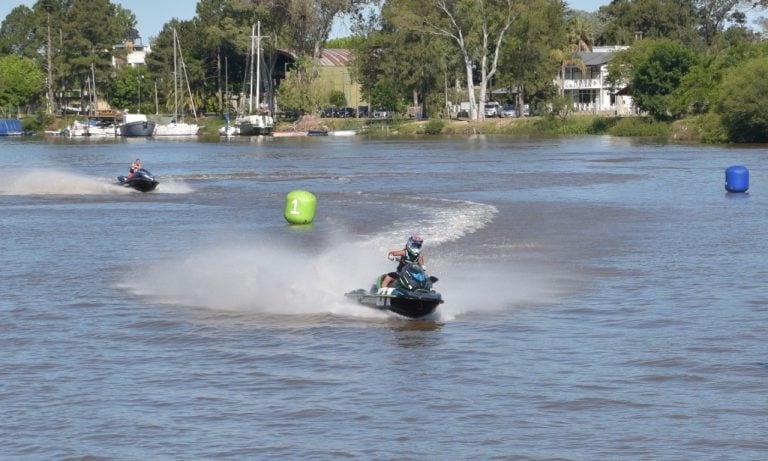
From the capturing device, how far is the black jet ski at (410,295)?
69.6 ft

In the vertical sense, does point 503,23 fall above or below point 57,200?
above

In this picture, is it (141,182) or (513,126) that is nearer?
(141,182)

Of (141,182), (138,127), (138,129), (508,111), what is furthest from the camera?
Answer: (508,111)

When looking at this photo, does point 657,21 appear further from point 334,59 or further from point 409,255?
point 409,255

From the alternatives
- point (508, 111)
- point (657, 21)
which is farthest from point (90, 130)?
point (657, 21)

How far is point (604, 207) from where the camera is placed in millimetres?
44312

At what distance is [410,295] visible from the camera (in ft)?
69.6

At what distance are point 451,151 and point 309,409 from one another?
2984 inches

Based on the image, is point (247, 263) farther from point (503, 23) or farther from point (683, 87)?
point (503, 23)

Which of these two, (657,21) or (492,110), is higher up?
(657,21)

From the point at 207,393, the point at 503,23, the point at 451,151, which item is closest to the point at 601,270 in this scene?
the point at 207,393

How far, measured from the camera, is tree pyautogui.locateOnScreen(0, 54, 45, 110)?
171125 mm

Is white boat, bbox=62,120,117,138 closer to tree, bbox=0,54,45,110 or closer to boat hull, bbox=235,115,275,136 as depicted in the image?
boat hull, bbox=235,115,275,136

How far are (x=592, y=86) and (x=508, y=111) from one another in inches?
423
